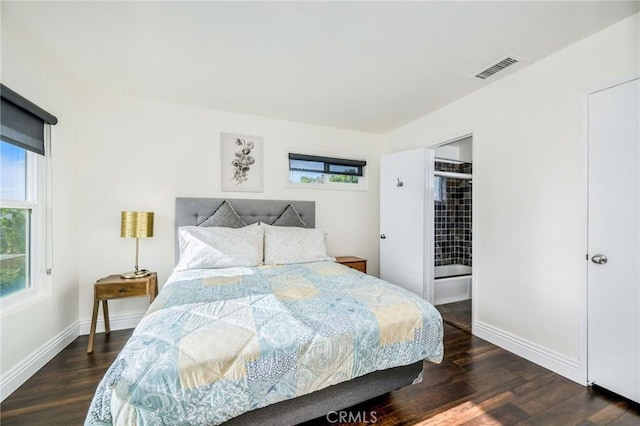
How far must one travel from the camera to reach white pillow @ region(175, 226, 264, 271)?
99.9 inches

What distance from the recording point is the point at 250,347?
46.7 inches

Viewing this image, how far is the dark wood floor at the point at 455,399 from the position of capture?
159 centimetres

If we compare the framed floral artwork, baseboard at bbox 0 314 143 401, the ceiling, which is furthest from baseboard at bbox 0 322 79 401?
the ceiling

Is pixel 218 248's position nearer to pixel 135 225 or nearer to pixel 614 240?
pixel 135 225

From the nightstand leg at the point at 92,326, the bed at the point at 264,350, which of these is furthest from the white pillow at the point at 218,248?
the nightstand leg at the point at 92,326

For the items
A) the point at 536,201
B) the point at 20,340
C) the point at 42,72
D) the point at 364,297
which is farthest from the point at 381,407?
the point at 42,72

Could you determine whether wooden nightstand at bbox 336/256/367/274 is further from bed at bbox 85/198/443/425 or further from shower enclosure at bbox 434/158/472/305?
shower enclosure at bbox 434/158/472/305

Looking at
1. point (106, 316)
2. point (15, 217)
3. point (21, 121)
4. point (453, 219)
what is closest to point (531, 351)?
point (453, 219)

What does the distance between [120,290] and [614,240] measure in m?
3.93

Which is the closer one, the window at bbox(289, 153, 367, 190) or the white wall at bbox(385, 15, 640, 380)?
the white wall at bbox(385, 15, 640, 380)

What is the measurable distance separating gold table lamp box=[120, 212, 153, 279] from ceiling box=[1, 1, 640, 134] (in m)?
1.30

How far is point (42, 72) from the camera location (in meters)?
2.16

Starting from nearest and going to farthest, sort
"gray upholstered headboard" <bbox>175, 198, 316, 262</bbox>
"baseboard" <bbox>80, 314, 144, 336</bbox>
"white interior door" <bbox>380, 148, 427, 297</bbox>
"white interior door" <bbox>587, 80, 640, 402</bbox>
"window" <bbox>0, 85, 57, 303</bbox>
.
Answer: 1. "white interior door" <bbox>587, 80, 640, 402</bbox>
2. "window" <bbox>0, 85, 57, 303</bbox>
3. "baseboard" <bbox>80, 314, 144, 336</bbox>
4. "gray upholstered headboard" <bbox>175, 198, 316, 262</bbox>
5. "white interior door" <bbox>380, 148, 427, 297</bbox>

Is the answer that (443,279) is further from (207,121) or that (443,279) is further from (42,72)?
(42,72)
